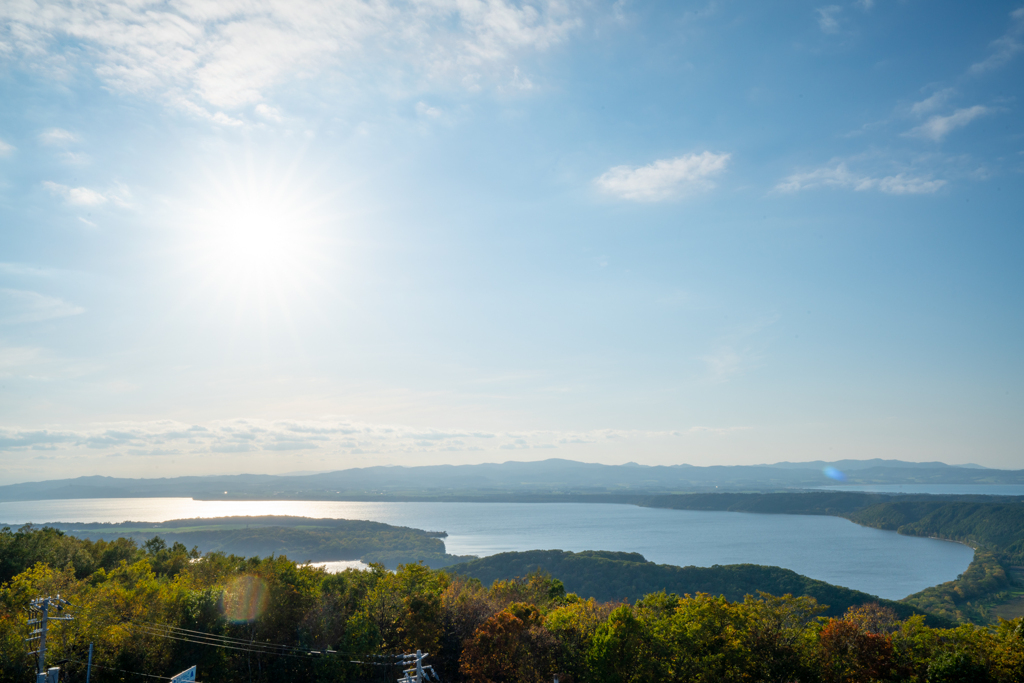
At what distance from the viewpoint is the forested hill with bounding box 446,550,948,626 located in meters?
76.1

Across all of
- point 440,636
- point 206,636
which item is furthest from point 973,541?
point 206,636

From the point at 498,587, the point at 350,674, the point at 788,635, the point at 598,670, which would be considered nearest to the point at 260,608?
the point at 350,674

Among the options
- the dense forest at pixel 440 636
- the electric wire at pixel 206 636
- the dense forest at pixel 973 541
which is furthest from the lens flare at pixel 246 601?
the dense forest at pixel 973 541

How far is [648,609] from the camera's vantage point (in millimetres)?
26938

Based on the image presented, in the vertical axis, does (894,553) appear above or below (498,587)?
below

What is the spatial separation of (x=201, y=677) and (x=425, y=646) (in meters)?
9.86

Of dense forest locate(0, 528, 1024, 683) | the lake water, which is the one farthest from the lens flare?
the lake water

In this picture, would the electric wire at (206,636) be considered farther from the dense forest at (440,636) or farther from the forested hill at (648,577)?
the forested hill at (648,577)

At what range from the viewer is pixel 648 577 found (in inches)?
3504

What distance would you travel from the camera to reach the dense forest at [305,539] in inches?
4862

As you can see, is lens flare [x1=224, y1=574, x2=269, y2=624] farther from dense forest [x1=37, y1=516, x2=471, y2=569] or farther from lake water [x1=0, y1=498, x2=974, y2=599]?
lake water [x1=0, y1=498, x2=974, y2=599]

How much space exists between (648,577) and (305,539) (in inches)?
3184

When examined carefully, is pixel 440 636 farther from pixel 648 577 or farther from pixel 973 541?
pixel 973 541

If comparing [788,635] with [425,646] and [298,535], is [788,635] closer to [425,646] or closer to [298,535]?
[425,646]
